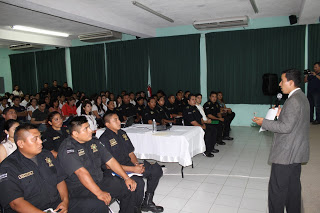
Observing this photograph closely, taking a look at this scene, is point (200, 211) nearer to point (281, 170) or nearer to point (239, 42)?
point (281, 170)

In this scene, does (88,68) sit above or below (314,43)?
below

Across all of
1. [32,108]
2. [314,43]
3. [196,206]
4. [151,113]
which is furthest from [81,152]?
[314,43]

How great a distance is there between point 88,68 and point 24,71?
3585 millimetres

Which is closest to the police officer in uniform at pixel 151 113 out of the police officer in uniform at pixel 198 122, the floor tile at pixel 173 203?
the police officer in uniform at pixel 198 122

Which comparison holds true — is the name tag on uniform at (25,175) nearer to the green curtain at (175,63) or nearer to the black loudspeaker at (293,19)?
the green curtain at (175,63)

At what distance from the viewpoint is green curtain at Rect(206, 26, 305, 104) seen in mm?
7188

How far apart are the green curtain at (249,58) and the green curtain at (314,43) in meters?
0.18

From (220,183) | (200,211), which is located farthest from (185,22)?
(200,211)

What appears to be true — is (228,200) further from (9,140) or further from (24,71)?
(24,71)

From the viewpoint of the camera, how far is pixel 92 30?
27.6ft

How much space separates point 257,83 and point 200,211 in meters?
5.64

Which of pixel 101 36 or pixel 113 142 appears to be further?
pixel 101 36

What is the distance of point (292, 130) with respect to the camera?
2195 mm

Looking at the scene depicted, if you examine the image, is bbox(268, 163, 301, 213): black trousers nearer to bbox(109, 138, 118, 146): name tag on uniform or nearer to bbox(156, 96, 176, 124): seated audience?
bbox(109, 138, 118, 146): name tag on uniform
